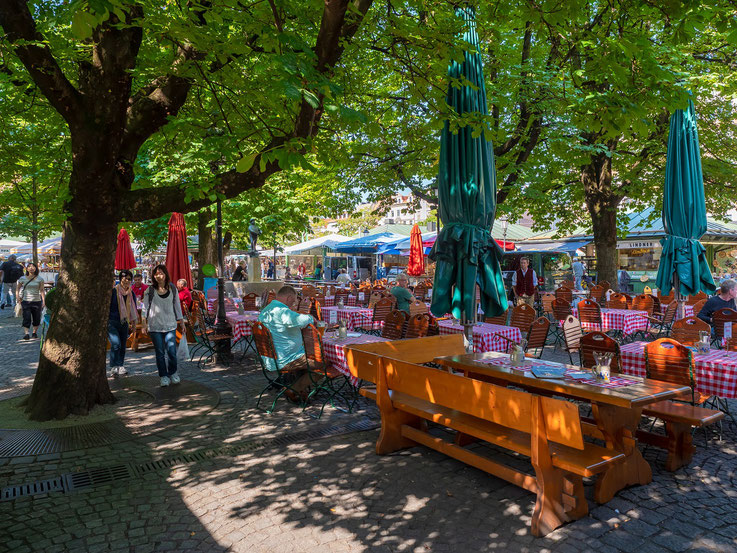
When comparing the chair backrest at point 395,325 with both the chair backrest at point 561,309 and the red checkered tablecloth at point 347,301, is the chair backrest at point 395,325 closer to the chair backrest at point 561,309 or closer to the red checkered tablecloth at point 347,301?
the chair backrest at point 561,309

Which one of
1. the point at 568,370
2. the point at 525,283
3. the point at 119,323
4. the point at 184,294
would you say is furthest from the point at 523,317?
the point at 184,294

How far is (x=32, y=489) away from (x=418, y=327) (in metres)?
5.27

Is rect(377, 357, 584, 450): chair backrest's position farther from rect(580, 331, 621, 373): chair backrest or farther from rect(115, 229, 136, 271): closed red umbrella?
rect(115, 229, 136, 271): closed red umbrella

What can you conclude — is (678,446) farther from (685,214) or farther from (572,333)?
(685,214)

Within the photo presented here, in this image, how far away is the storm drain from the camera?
4375mm

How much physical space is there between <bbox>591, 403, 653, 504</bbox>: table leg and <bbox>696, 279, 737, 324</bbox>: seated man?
5.26 metres

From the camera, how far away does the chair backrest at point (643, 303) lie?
431 inches

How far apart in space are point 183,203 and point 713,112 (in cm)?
1630

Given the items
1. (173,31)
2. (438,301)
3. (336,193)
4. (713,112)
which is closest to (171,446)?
(438,301)

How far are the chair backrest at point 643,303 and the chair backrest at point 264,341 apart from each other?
834 cm

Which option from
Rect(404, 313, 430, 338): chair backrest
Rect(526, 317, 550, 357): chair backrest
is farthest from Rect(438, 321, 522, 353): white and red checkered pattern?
Rect(404, 313, 430, 338): chair backrest

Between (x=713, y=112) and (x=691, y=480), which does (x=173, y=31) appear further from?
(x=713, y=112)

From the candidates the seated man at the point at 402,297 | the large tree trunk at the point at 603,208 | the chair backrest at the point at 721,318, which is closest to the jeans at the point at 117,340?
the seated man at the point at 402,297

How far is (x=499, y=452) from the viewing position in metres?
5.08
